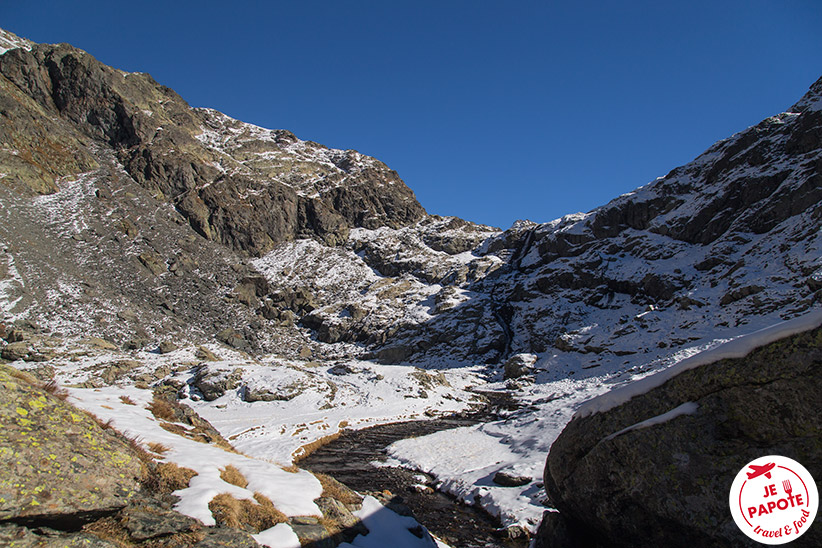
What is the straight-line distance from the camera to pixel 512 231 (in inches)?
4466

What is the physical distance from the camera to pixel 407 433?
32.3m

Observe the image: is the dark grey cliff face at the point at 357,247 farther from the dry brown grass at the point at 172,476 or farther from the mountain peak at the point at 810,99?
the dry brown grass at the point at 172,476

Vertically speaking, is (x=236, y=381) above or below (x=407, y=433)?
above

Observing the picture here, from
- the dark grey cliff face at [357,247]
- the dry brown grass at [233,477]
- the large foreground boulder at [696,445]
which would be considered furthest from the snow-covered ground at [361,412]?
the dark grey cliff face at [357,247]

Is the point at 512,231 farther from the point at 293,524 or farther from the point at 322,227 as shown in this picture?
the point at 293,524

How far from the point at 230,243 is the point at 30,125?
44352mm

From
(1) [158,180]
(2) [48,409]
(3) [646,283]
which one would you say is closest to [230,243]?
(1) [158,180]

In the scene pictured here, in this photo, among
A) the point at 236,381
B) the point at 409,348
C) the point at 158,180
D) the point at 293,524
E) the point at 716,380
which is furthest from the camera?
the point at 158,180

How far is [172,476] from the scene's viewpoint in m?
7.25

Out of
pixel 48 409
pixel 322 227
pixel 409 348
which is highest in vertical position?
pixel 322 227

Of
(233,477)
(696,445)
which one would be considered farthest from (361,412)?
(696,445)

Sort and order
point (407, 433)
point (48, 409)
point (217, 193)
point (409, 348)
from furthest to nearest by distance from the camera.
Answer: point (217, 193) < point (409, 348) < point (407, 433) < point (48, 409)

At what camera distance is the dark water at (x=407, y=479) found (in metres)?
13.4

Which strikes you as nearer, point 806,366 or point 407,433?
point 806,366
